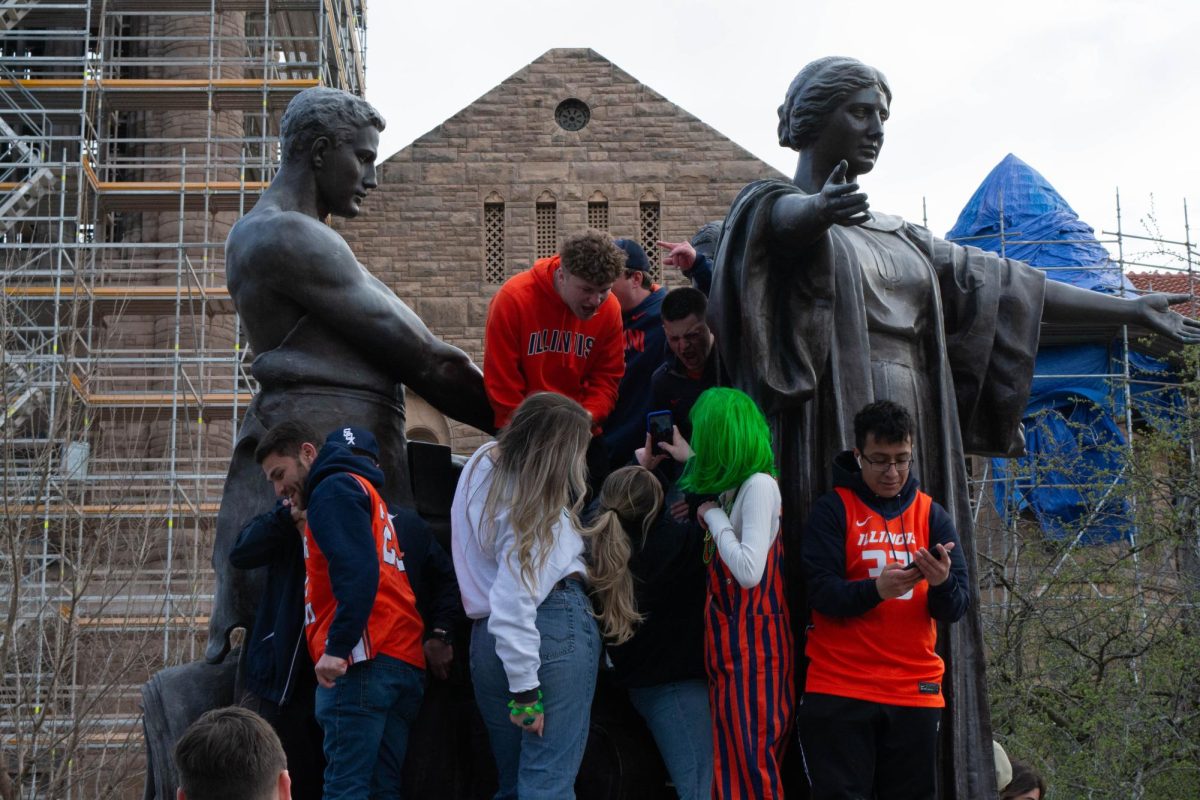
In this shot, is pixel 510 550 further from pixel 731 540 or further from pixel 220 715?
pixel 220 715

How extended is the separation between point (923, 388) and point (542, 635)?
4.47 feet

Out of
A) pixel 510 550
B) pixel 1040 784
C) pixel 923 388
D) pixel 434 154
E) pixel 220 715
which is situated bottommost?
pixel 1040 784

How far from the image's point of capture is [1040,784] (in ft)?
21.7

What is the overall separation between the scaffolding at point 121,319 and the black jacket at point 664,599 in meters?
15.5

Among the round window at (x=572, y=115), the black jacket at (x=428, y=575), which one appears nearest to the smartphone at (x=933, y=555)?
the black jacket at (x=428, y=575)

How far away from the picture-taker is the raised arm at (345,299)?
17.5 ft

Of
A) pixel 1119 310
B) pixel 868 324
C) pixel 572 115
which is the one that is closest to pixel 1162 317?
pixel 1119 310

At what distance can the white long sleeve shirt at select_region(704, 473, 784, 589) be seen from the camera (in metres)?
4.73

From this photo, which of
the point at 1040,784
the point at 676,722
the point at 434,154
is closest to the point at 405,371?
the point at 676,722

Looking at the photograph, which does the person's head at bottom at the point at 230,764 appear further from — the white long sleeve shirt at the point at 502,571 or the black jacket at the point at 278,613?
the black jacket at the point at 278,613

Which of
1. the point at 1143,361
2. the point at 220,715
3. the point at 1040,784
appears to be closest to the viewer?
the point at 220,715

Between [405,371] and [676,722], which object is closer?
[676,722]

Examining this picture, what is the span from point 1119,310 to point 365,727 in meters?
2.56

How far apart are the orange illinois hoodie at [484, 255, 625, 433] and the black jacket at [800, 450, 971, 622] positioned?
959 mm
